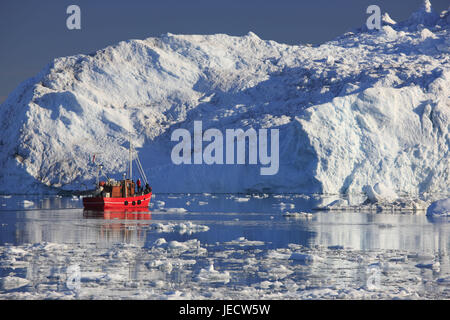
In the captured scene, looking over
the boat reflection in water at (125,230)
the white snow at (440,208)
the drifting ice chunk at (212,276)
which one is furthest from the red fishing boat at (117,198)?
the drifting ice chunk at (212,276)

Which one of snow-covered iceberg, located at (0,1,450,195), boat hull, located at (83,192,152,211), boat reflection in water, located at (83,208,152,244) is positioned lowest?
boat reflection in water, located at (83,208,152,244)

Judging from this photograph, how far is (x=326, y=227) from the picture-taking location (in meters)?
20.2

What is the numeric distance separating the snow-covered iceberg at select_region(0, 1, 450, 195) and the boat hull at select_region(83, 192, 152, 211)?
1179cm

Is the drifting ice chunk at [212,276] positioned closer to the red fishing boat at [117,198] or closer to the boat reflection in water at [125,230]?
the boat reflection in water at [125,230]

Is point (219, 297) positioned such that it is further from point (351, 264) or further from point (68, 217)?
point (68, 217)

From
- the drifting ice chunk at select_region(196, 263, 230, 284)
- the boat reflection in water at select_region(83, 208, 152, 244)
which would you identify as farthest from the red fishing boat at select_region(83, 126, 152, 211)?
the drifting ice chunk at select_region(196, 263, 230, 284)

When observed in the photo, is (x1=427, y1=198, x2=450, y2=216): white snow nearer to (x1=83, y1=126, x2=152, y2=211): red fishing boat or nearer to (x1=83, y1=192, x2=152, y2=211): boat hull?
(x1=83, y1=126, x2=152, y2=211): red fishing boat

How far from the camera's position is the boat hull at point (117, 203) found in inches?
1180

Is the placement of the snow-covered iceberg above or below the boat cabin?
above

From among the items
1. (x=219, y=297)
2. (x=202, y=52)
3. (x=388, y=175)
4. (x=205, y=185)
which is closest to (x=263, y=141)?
(x=205, y=185)

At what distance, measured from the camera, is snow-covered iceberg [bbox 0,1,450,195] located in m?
39.2

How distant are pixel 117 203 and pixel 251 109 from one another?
108ft

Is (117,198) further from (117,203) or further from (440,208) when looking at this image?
(440,208)

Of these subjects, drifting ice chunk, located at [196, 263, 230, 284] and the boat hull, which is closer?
drifting ice chunk, located at [196, 263, 230, 284]
